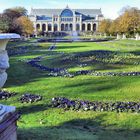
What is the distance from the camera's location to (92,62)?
26.3 meters

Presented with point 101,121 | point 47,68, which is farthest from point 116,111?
point 47,68

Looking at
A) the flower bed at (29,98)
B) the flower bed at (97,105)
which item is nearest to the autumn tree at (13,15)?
the flower bed at (29,98)

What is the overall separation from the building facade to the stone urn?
16065cm

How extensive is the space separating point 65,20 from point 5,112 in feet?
545

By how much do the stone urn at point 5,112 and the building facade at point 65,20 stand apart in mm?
160646

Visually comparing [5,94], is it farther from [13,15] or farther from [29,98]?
[13,15]

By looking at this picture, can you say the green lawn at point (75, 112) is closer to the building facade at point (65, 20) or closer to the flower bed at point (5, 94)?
the flower bed at point (5, 94)

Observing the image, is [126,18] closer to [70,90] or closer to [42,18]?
[70,90]

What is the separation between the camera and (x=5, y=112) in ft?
21.6

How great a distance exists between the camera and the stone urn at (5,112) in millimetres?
6270

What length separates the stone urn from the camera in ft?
20.6

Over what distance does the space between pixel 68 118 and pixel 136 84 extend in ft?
20.6

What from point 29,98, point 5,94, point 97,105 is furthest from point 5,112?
point 5,94

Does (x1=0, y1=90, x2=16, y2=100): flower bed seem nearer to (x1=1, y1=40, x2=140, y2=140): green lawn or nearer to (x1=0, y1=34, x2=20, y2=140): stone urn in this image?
(x1=1, y1=40, x2=140, y2=140): green lawn
